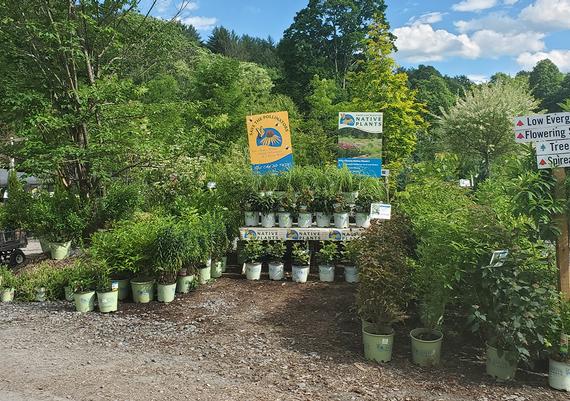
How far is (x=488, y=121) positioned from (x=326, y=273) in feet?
44.2

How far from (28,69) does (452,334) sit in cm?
740

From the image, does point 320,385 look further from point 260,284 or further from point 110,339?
point 260,284

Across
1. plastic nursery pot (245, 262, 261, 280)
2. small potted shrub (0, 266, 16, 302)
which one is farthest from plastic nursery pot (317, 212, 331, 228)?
small potted shrub (0, 266, 16, 302)

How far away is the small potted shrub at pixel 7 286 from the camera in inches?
233

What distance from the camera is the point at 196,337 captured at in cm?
450

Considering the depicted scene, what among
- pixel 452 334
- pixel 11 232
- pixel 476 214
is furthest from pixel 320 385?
pixel 11 232

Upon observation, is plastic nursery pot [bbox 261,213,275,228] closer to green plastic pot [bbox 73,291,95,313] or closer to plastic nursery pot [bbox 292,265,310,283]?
plastic nursery pot [bbox 292,265,310,283]

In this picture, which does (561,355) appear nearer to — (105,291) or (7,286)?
(105,291)

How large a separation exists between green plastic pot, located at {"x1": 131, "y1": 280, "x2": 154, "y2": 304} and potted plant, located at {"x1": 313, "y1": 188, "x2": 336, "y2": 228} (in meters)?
2.52

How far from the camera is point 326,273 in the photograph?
6.49 m

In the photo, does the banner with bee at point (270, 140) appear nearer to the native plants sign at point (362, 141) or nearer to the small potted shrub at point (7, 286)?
the native plants sign at point (362, 141)

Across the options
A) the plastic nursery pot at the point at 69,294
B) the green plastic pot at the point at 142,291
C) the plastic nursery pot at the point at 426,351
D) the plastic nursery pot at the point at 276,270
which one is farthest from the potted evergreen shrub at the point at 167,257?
the plastic nursery pot at the point at 426,351

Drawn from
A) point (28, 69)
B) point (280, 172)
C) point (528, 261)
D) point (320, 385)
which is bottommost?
point (320, 385)

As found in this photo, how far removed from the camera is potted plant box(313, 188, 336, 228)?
6.65 m
